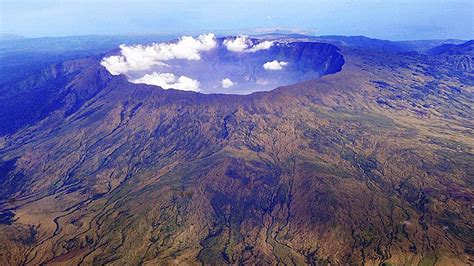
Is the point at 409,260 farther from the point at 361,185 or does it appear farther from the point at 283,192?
the point at 283,192

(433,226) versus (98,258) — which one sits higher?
(433,226)

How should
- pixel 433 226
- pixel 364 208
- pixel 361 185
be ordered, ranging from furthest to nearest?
pixel 361 185 < pixel 364 208 < pixel 433 226

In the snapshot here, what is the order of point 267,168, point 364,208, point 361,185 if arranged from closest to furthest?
point 364,208, point 361,185, point 267,168

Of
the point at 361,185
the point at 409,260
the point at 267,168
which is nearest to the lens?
the point at 409,260

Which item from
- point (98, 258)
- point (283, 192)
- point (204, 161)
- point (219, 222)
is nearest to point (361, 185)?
point (283, 192)

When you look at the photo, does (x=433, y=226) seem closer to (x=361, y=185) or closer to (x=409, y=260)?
(x=409, y=260)

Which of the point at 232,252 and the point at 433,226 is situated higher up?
the point at 433,226

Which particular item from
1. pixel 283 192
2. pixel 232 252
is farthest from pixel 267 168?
pixel 232 252

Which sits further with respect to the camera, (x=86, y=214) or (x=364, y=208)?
(x=86, y=214)

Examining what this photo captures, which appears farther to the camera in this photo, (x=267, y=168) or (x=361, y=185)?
(x=267, y=168)
